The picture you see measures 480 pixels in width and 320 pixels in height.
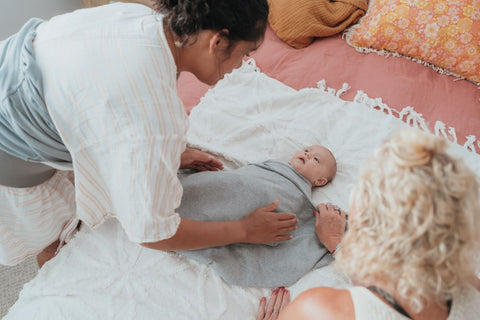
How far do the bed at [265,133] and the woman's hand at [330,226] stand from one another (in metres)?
0.08

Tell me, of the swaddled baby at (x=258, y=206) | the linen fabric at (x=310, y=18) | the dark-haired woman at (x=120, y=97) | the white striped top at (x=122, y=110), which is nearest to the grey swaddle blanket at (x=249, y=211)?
the swaddled baby at (x=258, y=206)

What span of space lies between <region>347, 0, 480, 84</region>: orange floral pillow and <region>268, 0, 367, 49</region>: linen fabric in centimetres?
10

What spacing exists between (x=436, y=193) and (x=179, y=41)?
22.7 inches

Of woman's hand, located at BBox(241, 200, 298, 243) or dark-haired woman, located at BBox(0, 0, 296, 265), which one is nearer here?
dark-haired woman, located at BBox(0, 0, 296, 265)

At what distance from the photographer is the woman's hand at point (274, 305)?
0.95 meters

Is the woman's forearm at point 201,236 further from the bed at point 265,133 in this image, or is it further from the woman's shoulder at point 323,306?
the woman's shoulder at point 323,306

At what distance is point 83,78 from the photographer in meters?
0.71

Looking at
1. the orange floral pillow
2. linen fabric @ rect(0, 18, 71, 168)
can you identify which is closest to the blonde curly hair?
linen fabric @ rect(0, 18, 71, 168)

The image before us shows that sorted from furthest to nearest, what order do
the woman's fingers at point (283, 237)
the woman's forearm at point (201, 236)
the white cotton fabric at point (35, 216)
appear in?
the woman's fingers at point (283, 237) → the white cotton fabric at point (35, 216) → the woman's forearm at point (201, 236)

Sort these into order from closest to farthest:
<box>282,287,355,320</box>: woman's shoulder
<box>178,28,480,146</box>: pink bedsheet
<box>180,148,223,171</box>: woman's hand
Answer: <box>282,287,355,320</box>: woman's shoulder
<box>180,148,223,171</box>: woman's hand
<box>178,28,480,146</box>: pink bedsheet

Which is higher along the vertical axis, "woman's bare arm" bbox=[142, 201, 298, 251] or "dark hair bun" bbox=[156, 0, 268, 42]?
"dark hair bun" bbox=[156, 0, 268, 42]

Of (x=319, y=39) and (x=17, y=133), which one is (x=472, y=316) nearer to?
(x=17, y=133)

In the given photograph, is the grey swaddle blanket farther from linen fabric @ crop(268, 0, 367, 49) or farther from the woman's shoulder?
linen fabric @ crop(268, 0, 367, 49)

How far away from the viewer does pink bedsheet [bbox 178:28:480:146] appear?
146 centimetres
